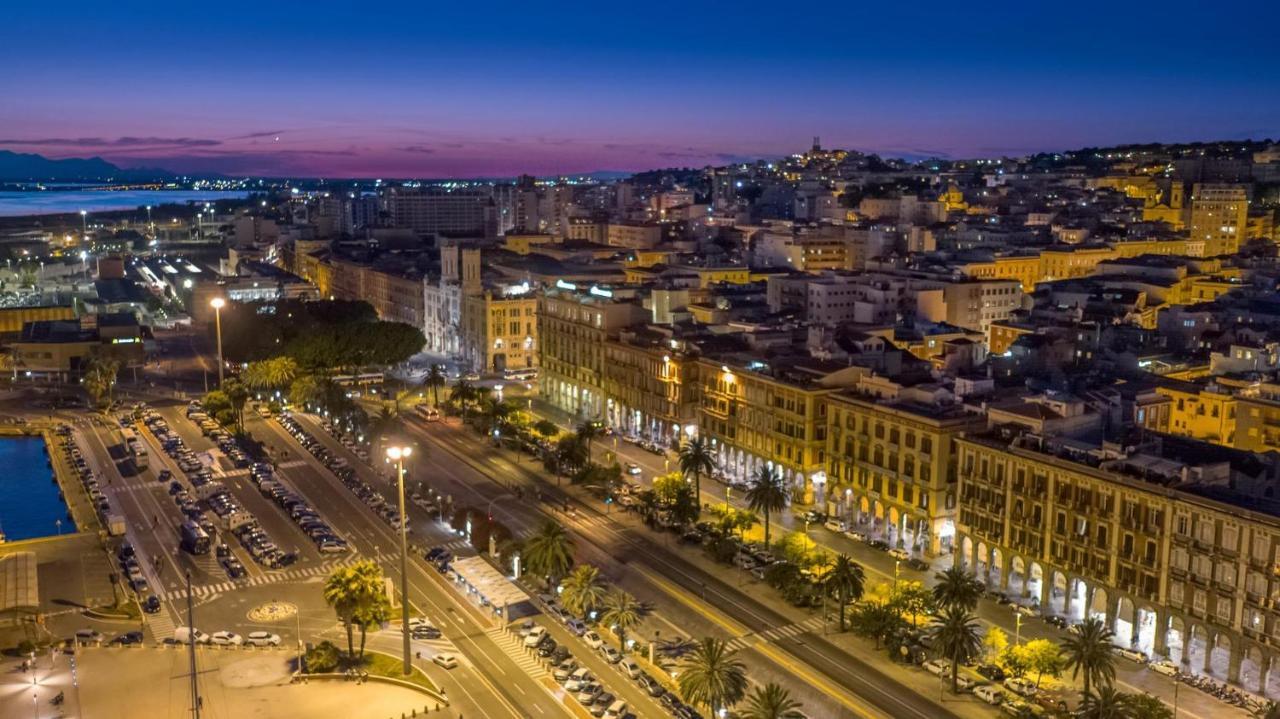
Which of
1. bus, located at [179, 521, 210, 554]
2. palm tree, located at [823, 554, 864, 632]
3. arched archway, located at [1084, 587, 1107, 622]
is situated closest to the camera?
palm tree, located at [823, 554, 864, 632]

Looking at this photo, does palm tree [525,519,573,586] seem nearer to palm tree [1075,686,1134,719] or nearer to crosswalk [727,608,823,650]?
crosswalk [727,608,823,650]

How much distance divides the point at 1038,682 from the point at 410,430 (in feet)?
283

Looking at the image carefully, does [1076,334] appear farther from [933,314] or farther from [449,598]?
[449,598]

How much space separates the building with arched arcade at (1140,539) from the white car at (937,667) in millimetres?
12815

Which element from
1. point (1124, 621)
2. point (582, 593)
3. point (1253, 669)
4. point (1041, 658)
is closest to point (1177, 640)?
point (1124, 621)

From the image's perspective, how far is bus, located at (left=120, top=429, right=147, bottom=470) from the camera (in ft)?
392

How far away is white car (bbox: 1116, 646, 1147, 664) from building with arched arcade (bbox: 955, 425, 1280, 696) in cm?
93

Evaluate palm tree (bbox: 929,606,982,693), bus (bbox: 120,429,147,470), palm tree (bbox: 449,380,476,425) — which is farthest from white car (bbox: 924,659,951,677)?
bus (bbox: 120,429,147,470)

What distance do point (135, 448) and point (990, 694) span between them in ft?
320

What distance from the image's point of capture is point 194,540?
302ft

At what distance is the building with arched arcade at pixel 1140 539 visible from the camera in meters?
66.1

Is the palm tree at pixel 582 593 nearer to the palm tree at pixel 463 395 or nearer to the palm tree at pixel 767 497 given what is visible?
the palm tree at pixel 767 497

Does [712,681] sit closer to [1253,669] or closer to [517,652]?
[517,652]

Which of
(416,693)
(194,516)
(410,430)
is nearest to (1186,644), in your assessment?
(416,693)
